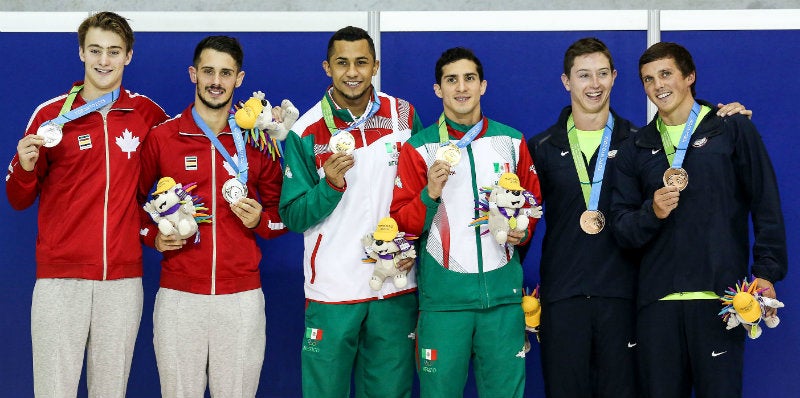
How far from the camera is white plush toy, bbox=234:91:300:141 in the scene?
13.9 feet

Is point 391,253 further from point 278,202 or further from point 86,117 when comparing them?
point 86,117

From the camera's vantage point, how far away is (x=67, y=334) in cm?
406

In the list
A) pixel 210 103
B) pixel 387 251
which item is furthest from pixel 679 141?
pixel 210 103

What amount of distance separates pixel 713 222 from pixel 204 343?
2.51 meters

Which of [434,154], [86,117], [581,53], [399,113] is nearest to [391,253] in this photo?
[434,154]

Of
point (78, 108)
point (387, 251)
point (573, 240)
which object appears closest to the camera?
point (387, 251)

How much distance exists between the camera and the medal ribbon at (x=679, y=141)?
3834mm

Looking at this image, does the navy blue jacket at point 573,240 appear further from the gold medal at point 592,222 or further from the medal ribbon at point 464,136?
the medal ribbon at point 464,136

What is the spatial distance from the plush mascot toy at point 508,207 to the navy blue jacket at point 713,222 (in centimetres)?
43

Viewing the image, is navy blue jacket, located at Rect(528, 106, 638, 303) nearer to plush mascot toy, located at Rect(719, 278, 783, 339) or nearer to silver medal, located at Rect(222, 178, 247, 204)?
plush mascot toy, located at Rect(719, 278, 783, 339)

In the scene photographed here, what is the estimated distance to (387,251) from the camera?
3.96 meters

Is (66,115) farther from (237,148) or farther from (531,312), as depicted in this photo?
(531,312)

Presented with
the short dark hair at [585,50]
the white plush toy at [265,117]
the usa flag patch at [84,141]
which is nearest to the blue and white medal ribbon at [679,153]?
the short dark hair at [585,50]

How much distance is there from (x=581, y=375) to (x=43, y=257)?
2700mm
